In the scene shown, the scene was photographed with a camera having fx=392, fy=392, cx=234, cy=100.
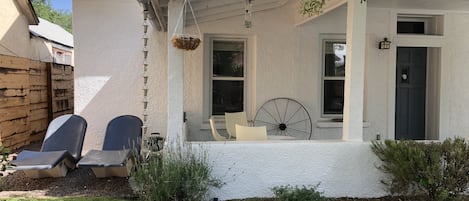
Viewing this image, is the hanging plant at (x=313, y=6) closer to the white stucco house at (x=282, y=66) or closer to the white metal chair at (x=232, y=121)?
the white stucco house at (x=282, y=66)

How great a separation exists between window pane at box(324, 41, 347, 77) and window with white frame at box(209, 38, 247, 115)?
1589 mm

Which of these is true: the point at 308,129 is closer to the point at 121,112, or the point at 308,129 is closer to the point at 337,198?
the point at 337,198

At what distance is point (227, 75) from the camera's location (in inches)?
295

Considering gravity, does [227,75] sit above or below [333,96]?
above

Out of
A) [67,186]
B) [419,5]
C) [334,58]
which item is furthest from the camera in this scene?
[334,58]

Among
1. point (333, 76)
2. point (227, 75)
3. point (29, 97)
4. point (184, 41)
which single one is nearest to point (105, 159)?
point (184, 41)

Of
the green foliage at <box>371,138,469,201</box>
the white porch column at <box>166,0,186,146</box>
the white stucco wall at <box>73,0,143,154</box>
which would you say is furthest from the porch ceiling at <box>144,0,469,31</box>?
the green foliage at <box>371,138,469,201</box>

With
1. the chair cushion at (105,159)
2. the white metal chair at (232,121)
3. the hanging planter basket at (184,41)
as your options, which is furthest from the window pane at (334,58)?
the chair cushion at (105,159)

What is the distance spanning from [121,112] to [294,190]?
12.9 feet

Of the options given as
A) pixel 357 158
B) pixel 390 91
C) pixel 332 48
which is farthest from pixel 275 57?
pixel 357 158

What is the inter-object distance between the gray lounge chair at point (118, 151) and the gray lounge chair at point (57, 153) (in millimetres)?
386

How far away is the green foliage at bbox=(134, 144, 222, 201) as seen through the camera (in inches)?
172

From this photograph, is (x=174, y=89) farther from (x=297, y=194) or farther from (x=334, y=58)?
(x=334, y=58)

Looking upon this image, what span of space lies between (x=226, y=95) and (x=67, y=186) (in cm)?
329
